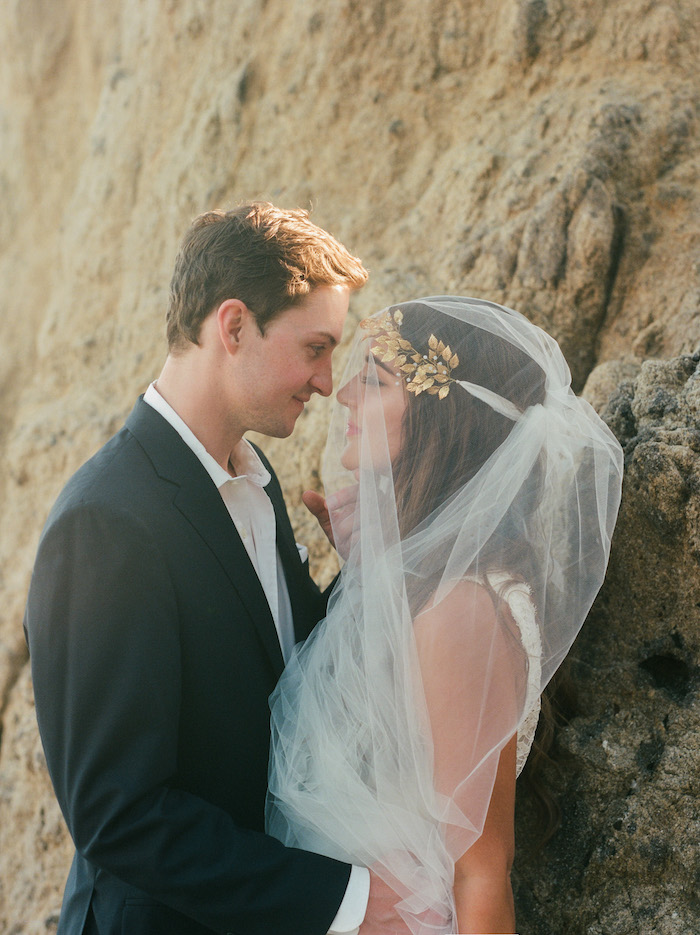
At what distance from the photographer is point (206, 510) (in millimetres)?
2422

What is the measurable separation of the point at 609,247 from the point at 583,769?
227 cm

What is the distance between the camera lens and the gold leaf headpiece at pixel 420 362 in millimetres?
2373

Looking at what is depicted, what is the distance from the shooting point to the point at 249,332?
8.66ft

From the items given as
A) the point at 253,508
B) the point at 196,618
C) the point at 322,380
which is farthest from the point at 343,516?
the point at 196,618

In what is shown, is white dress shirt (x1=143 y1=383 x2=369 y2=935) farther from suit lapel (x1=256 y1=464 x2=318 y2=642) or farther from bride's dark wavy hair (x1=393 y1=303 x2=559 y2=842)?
bride's dark wavy hair (x1=393 y1=303 x2=559 y2=842)

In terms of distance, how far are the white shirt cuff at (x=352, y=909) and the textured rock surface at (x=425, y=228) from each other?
0.74 m

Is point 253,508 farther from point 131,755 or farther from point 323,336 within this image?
point 131,755

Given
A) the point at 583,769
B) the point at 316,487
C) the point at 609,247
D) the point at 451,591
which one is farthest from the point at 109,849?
the point at 609,247

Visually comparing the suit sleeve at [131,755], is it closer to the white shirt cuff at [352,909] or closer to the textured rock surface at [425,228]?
the white shirt cuff at [352,909]

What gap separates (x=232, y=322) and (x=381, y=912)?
5.78ft

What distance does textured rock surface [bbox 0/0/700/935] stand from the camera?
2.50 m

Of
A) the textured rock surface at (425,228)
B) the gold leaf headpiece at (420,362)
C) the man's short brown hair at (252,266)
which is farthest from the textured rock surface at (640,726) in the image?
the man's short brown hair at (252,266)

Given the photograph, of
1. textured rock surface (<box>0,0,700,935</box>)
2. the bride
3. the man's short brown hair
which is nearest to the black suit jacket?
the bride

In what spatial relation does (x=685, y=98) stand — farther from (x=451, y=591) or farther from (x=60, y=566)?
(x=60, y=566)
